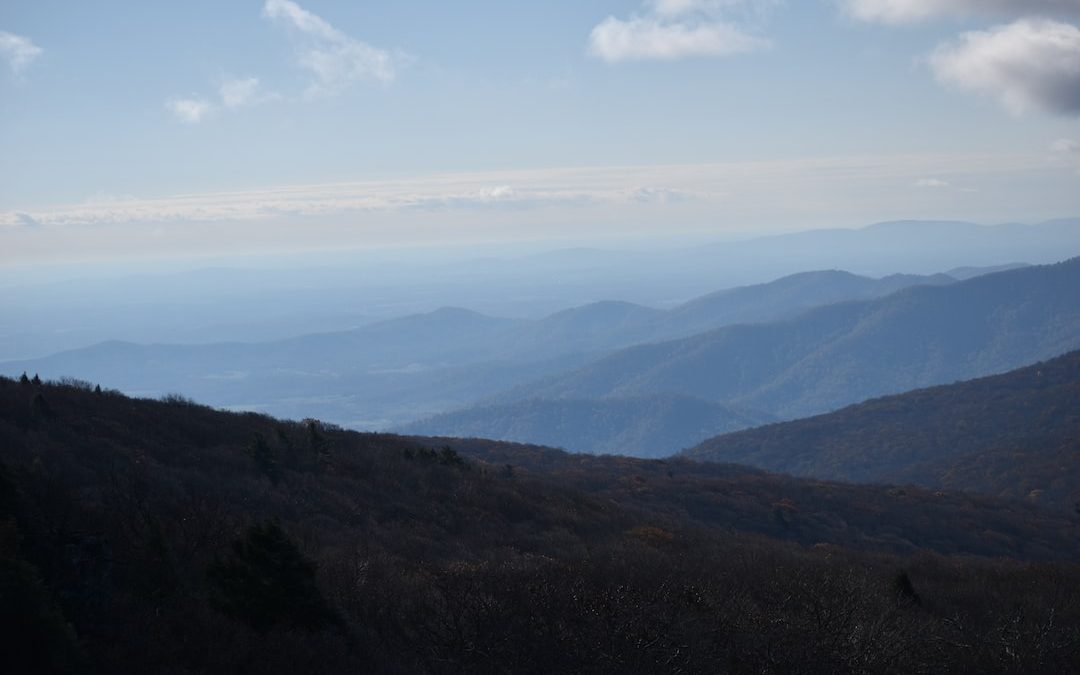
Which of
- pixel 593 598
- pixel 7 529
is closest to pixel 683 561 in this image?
pixel 593 598

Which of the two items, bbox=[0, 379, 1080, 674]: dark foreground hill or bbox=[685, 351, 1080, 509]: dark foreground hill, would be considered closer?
bbox=[0, 379, 1080, 674]: dark foreground hill

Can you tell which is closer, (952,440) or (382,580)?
(382,580)

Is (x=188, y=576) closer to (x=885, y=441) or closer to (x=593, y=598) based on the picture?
(x=593, y=598)

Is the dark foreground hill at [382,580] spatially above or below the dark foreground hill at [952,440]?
above

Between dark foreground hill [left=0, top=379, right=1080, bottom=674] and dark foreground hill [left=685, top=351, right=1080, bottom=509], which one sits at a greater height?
dark foreground hill [left=0, top=379, right=1080, bottom=674]

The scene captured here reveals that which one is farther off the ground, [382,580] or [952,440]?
[382,580]
